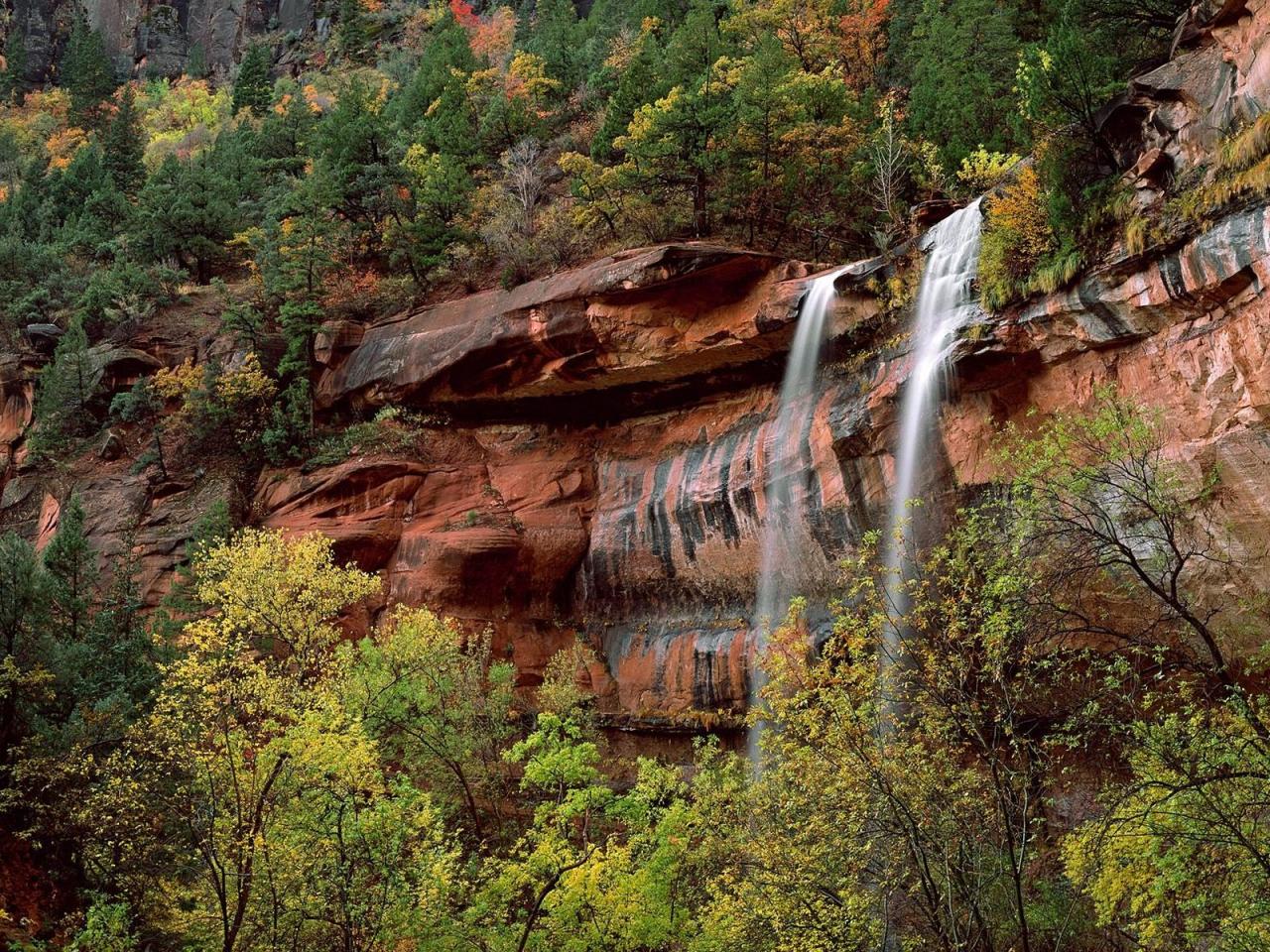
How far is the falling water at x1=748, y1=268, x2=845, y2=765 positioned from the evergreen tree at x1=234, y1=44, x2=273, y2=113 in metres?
53.4

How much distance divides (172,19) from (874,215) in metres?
84.2

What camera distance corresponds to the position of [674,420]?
103 ft

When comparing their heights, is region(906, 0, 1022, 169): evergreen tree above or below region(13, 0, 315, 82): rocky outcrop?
below

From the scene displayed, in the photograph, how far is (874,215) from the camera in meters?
32.2

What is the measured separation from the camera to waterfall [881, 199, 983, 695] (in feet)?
75.0

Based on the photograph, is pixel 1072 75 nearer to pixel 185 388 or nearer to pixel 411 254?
pixel 411 254

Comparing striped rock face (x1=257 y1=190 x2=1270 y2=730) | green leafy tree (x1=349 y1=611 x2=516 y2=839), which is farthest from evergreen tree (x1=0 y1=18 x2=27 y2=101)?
green leafy tree (x1=349 y1=611 x2=516 y2=839)

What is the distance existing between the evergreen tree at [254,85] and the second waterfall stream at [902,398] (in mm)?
53672

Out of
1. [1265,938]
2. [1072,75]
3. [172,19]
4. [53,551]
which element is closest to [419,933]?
[1265,938]

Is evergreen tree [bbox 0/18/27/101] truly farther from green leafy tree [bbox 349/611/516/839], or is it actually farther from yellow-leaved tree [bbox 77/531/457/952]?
yellow-leaved tree [bbox 77/531/457/952]

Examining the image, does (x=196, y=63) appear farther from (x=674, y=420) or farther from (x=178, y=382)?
(x=674, y=420)

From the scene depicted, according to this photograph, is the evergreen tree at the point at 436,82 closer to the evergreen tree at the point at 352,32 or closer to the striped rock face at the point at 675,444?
the striped rock face at the point at 675,444

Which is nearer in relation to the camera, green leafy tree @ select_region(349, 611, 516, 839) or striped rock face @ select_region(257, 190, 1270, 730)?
striped rock face @ select_region(257, 190, 1270, 730)

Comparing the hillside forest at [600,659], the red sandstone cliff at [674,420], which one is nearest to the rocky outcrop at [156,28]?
the hillside forest at [600,659]
